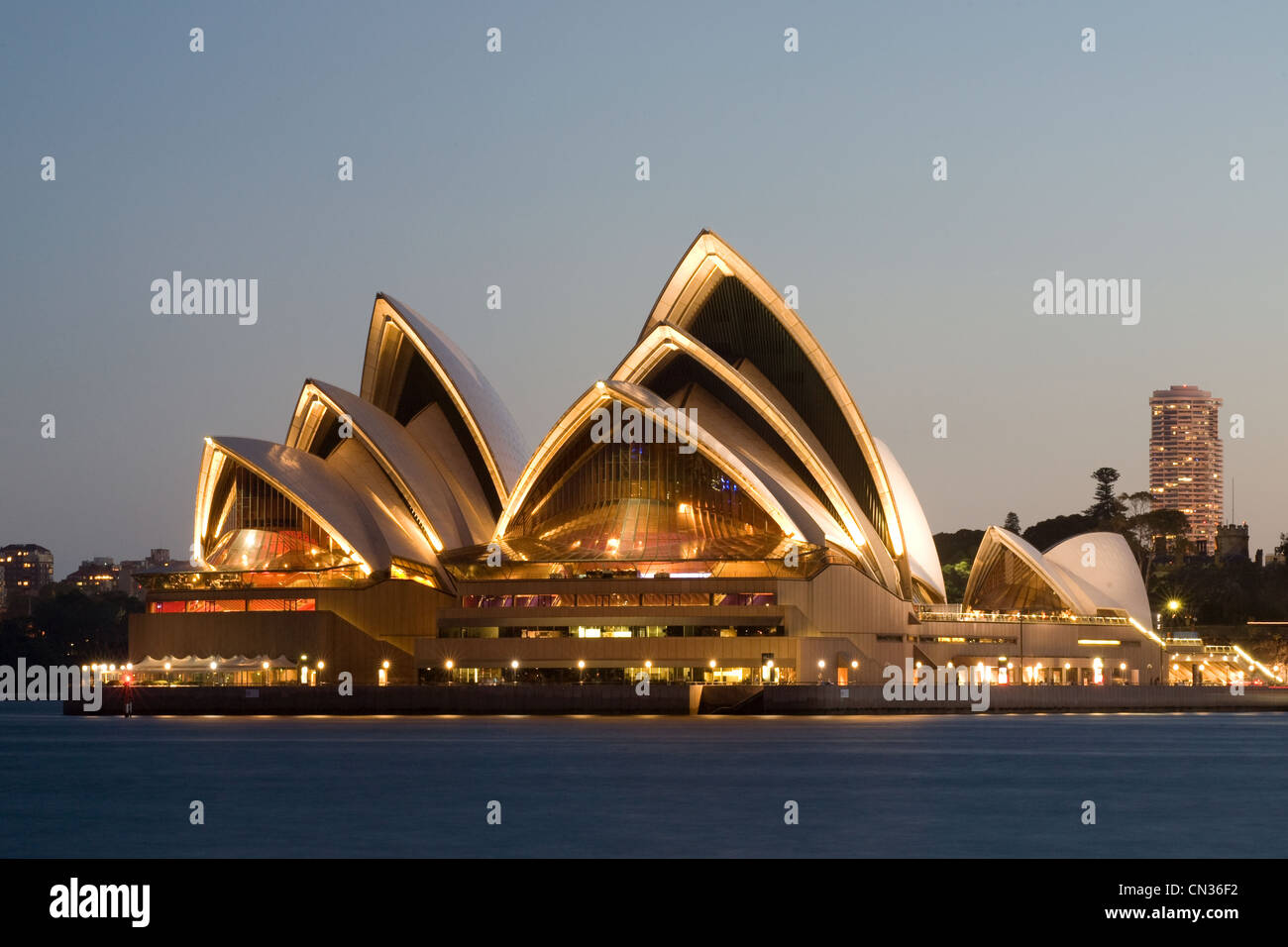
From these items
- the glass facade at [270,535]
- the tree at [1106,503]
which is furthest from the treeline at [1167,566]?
the glass facade at [270,535]

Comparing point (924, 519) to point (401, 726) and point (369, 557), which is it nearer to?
point (369, 557)

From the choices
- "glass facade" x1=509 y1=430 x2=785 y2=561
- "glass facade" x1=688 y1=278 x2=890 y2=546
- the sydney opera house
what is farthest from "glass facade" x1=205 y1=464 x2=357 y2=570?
"glass facade" x1=688 y1=278 x2=890 y2=546

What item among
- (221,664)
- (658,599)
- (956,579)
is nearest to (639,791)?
(658,599)

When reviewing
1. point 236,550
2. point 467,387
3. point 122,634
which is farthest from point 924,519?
point 122,634

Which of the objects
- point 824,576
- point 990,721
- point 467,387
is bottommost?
point 990,721

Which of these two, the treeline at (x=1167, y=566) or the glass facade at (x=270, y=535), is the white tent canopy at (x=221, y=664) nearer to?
the glass facade at (x=270, y=535)
